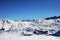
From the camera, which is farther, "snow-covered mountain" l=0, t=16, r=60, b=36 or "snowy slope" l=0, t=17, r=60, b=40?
"snow-covered mountain" l=0, t=16, r=60, b=36

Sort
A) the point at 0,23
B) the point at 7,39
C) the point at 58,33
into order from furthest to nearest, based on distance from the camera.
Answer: the point at 0,23
the point at 58,33
the point at 7,39

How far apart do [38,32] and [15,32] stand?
5.95 meters

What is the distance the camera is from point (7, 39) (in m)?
25.5

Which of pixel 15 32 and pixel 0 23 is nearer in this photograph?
pixel 15 32

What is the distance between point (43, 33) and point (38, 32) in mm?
1485

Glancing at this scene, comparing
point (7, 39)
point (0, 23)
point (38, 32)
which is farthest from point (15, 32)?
point (0, 23)

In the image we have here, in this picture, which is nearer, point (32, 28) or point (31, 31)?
point (31, 31)

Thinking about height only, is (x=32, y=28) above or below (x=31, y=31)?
above

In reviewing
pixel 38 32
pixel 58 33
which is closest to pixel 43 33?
pixel 38 32

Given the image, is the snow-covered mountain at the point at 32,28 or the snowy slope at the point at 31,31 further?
the snow-covered mountain at the point at 32,28

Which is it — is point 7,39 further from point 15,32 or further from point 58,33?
point 58,33

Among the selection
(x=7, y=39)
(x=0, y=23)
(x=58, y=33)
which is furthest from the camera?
(x=0, y=23)

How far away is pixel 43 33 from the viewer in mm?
34312

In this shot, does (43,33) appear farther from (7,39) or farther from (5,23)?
(5,23)
